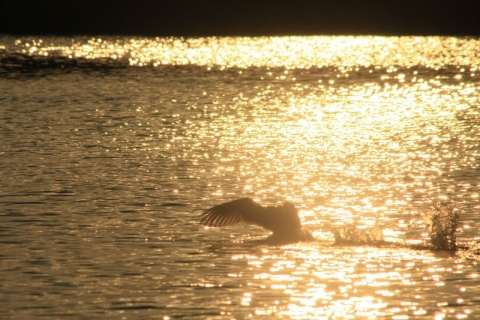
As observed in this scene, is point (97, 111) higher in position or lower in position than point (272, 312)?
higher

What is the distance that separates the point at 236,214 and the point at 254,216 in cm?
34

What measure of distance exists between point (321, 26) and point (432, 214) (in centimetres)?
11479

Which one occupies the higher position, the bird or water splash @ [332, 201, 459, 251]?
the bird

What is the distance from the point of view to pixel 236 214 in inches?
835

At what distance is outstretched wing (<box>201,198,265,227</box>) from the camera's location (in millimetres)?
21172

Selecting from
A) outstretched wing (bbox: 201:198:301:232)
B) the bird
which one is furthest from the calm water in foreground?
outstretched wing (bbox: 201:198:301:232)

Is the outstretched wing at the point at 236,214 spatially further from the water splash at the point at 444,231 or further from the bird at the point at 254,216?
the water splash at the point at 444,231

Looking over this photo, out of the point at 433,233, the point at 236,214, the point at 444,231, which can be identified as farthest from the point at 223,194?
the point at 444,231

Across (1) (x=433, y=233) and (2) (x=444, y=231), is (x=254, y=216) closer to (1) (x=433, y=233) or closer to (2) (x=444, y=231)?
(1) (x=433, y=233)

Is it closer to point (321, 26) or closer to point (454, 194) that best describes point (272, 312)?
point (454, 194)

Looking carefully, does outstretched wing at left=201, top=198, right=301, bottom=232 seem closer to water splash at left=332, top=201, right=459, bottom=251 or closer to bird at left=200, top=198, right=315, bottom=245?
bird at left=200, top=198, right=315, bottom=245

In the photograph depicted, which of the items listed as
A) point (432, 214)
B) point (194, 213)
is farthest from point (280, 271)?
point (194, 213)

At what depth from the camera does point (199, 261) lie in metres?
20.7

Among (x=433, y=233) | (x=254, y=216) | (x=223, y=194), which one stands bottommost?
(x=433, y=233)
